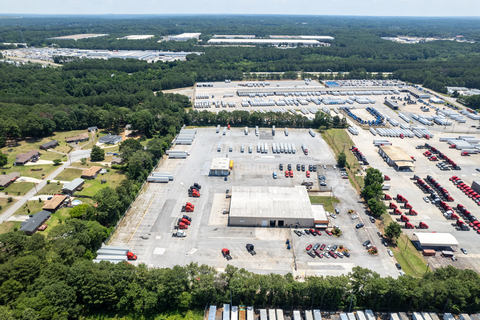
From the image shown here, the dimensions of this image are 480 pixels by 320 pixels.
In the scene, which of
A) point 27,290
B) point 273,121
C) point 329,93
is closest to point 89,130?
point 273,121

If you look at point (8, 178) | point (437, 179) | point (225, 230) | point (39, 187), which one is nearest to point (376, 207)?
point (437, 179)

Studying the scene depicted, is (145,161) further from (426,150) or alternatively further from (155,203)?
(426,150)

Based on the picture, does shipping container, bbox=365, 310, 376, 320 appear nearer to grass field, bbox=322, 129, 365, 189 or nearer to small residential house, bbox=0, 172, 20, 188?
grass field, bbox=322, 129, 365, 189

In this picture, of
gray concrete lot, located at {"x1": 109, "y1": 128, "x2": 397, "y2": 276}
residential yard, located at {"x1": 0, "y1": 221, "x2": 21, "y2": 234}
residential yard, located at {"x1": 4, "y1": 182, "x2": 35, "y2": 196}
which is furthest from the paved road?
gray concrete lot, located at {"x1": 109, "y1": 128, "x2": 397, "y2": 276}

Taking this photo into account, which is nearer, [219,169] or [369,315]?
[369,315]

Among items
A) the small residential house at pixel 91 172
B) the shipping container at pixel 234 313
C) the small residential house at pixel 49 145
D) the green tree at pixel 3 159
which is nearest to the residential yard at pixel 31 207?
the small residential house at pixel 91 172

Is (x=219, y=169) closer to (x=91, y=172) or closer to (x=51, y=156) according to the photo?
(x=91, y=172)
